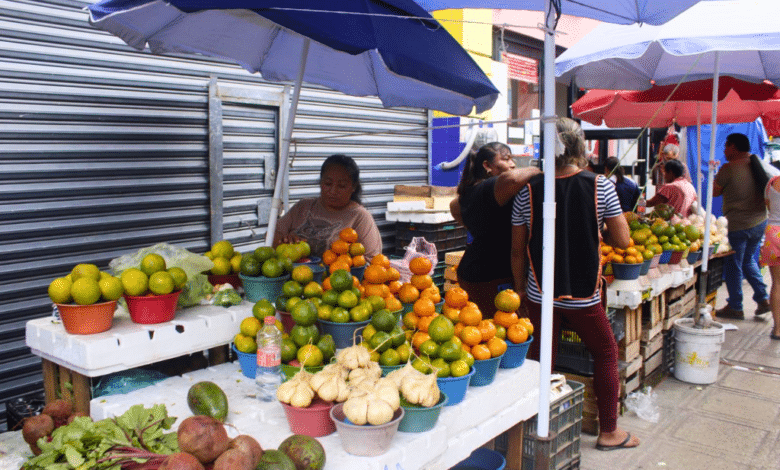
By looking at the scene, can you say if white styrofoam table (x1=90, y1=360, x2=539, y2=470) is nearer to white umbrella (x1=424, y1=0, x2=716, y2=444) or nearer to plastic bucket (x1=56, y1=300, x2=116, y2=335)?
white umbrella (x1=424, y1=0, x2=716, y2=444)

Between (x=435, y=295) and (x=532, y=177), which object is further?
(x=532, y=177)

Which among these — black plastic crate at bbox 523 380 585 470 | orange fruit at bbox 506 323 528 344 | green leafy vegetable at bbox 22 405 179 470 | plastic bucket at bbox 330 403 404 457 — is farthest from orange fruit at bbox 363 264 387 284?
green leafy vegetable at bbox 22 405 179 470

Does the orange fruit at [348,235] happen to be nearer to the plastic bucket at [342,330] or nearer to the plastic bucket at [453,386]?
the plastic bucket at [342,330]

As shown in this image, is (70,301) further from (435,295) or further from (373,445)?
(435,295)

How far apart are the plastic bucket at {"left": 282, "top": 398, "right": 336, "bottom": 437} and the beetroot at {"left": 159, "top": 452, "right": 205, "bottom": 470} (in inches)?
22.6

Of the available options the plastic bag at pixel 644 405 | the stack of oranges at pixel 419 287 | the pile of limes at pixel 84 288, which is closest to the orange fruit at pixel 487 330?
the stack of oranges at pixel 419 287

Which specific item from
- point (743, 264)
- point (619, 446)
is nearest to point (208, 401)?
point (619, 446)

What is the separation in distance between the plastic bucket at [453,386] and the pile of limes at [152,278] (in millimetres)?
1382

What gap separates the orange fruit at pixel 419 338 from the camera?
289 centimetres

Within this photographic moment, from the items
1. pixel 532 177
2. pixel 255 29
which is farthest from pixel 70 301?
pixel 532 177

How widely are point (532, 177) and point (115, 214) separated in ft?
11.2

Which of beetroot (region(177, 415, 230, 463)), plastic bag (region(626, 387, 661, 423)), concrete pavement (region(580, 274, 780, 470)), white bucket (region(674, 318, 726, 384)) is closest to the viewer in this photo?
beetroot (region(177, 415, 230, 463))

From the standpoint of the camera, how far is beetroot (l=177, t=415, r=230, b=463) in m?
1.86

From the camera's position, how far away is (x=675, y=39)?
16.1ft
